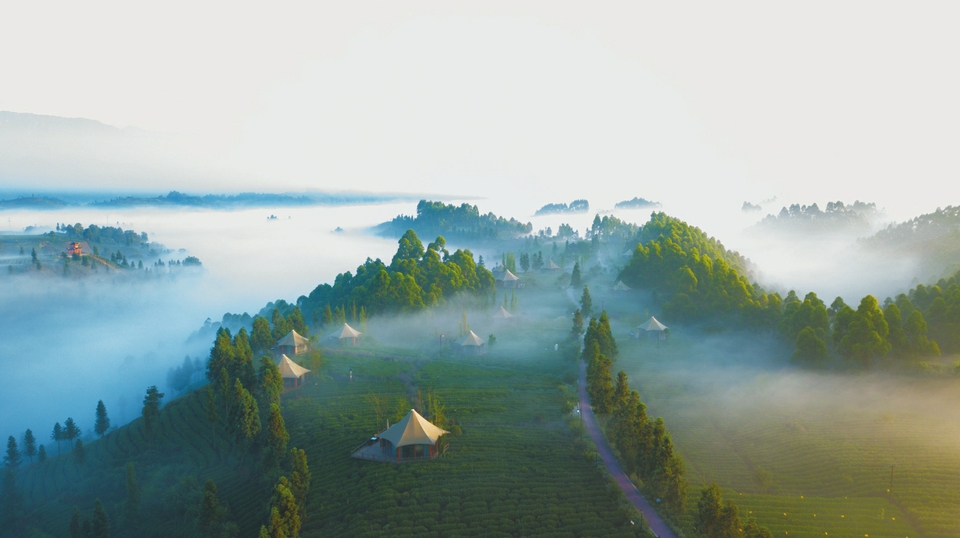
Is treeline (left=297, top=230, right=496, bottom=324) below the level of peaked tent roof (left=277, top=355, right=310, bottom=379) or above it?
above

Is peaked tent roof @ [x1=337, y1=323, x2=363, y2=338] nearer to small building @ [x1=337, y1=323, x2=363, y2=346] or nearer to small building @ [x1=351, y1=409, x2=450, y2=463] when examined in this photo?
small building @ [x1=337, y1=323, x2=363, y2=346]

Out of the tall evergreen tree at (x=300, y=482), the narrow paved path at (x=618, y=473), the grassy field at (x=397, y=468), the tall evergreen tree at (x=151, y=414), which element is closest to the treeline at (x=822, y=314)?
the narrow paved path at (x=618, y=473)

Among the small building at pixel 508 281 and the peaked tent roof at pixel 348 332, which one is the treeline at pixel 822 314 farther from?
the peaked tent roof at pixel 348 332

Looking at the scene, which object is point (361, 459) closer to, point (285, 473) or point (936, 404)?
point (285, 473)

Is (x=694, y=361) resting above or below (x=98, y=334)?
above

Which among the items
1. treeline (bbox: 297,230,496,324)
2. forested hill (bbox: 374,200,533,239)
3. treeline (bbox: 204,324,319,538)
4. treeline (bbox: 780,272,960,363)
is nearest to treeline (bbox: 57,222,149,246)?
forested hill (bbox: 374,200,533,239)

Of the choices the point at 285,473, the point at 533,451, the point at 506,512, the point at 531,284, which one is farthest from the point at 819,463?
the point at 531,284
